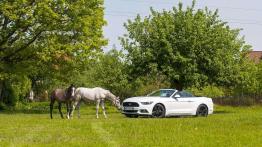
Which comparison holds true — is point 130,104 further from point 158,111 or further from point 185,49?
point 185,49

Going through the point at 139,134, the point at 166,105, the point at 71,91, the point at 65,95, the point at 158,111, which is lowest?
the point at 139,134

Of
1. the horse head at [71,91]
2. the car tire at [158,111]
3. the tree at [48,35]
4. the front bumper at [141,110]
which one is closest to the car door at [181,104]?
the car tire at [158,111]

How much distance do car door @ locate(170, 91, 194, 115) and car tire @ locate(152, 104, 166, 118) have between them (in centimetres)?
56

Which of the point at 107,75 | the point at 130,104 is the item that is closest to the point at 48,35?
the point at 130,104

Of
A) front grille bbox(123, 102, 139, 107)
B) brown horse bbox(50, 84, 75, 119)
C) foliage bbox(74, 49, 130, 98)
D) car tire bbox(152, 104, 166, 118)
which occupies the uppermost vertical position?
foliage bbox(74, 49, 130, 98)

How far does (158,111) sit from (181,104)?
171 centimetres

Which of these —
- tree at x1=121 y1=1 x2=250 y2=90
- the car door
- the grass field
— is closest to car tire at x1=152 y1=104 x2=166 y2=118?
the car door

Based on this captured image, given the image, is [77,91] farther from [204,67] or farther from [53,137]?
[204,67]

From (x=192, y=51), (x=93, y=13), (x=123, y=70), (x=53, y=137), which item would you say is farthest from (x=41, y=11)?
(x=53, y=137)

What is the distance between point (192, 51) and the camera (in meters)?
41.9

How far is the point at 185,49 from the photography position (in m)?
42.5

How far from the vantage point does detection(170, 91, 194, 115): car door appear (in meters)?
28.2

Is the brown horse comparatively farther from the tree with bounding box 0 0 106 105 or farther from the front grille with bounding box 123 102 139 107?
the tree with bounding box 0 0 106 105

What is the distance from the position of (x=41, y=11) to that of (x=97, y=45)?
5380mm
